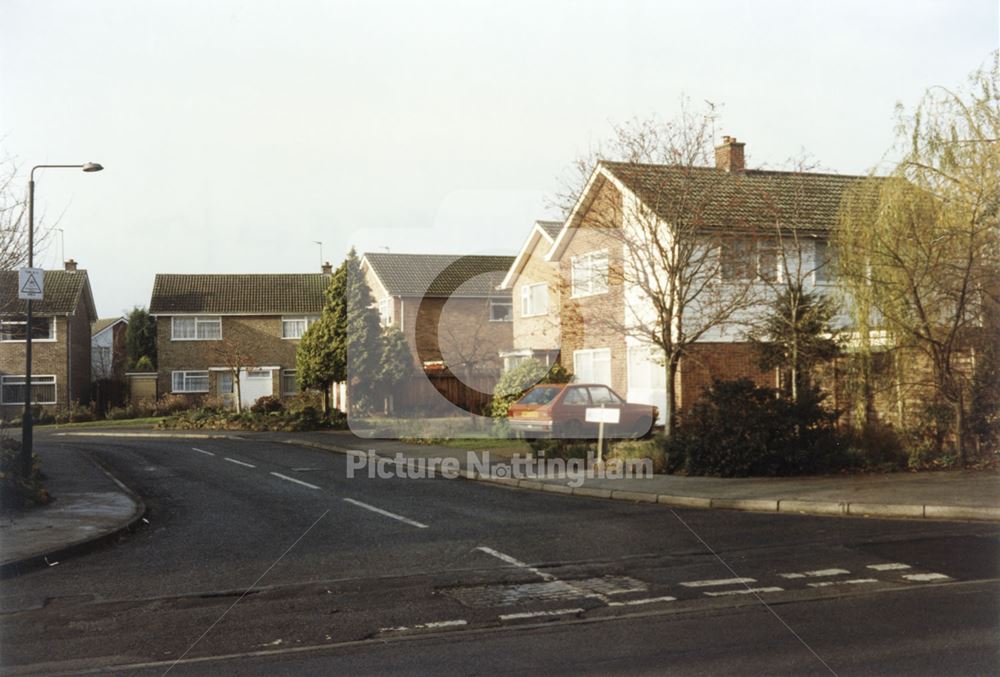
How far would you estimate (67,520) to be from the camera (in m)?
12.3

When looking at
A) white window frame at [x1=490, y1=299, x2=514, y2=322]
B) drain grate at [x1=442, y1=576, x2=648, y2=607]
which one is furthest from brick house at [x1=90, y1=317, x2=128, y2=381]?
drain grate at [x1=442, y1=576, x2=648, y2=607]

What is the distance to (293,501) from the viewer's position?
14.8 m

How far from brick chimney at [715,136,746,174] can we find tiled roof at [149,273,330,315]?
3055 cm

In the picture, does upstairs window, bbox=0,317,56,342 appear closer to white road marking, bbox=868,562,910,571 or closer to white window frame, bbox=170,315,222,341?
white road marking, bbox=868,562,910,571

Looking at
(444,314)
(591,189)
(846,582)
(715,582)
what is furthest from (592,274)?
(444,314)

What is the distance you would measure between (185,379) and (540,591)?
150ft

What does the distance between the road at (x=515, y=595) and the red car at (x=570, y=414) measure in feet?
30.1

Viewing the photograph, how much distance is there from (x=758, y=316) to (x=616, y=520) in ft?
30.5

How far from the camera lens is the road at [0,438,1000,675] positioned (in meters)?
6.17

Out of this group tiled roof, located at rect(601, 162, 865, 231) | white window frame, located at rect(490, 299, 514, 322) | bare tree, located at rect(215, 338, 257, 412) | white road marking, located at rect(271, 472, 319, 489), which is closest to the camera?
white road marking, located at rect(271, 472, 319, 489)

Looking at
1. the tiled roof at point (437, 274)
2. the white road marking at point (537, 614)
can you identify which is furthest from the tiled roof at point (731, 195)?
the tiled roof at point (437, 274)

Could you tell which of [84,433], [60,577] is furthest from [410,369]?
[60,577]

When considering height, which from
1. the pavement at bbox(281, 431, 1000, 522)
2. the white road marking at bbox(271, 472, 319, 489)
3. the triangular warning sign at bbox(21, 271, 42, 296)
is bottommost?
the white road marking at bbox(271, 472, 319, 489)

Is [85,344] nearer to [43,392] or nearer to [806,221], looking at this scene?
[43,392]
